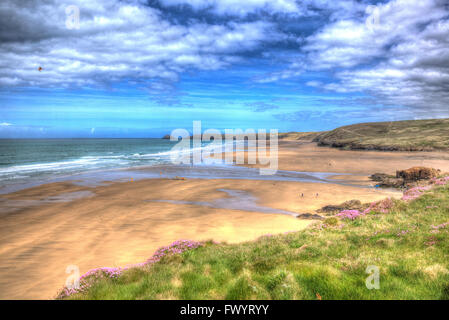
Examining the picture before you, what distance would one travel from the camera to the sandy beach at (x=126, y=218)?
33.5 feet

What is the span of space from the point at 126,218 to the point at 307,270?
42.2 ft

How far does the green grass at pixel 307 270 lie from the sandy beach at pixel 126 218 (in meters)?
3.04

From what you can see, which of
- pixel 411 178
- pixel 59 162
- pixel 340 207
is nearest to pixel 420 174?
pixel 411 178

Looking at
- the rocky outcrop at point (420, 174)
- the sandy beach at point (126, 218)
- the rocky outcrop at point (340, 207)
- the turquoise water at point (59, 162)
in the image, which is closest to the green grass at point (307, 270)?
the sandy beach at point (126, 218)

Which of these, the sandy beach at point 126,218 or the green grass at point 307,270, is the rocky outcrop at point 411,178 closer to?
the sandy beach at point 126,218

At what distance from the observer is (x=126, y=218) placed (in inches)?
646

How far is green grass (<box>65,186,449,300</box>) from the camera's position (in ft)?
18.3

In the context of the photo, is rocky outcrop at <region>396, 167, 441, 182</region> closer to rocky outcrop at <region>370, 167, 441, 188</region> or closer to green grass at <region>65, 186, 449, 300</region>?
rocky outcrop at <region>370, 167, 441, 188</region>

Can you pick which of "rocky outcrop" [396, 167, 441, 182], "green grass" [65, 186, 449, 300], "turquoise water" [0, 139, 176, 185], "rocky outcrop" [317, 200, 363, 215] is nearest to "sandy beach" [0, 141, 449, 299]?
"rocky outcrop" [317, 200, 363, 215]

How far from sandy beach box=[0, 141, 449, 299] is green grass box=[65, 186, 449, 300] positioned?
3.04 metres
